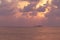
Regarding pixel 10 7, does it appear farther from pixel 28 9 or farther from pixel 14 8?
pixel 28 9

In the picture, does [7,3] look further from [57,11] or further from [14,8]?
[57,11]

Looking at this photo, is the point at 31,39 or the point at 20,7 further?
the point at 20,7

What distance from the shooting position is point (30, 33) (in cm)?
120

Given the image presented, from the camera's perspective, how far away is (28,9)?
1273 millimetres

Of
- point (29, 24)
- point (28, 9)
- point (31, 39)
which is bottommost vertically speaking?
point (31, 39)

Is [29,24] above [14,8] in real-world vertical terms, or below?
below

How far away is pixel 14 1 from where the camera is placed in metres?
1.29

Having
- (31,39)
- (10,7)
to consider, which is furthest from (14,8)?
(31,39)

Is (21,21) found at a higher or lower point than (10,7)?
lower

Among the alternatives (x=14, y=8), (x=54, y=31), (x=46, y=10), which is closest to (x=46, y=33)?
(x=54, y=31)

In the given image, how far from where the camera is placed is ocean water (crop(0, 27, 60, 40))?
117cm

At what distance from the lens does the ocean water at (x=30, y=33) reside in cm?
117

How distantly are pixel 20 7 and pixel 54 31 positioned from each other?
303 mm

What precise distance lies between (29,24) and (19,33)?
12 cm
